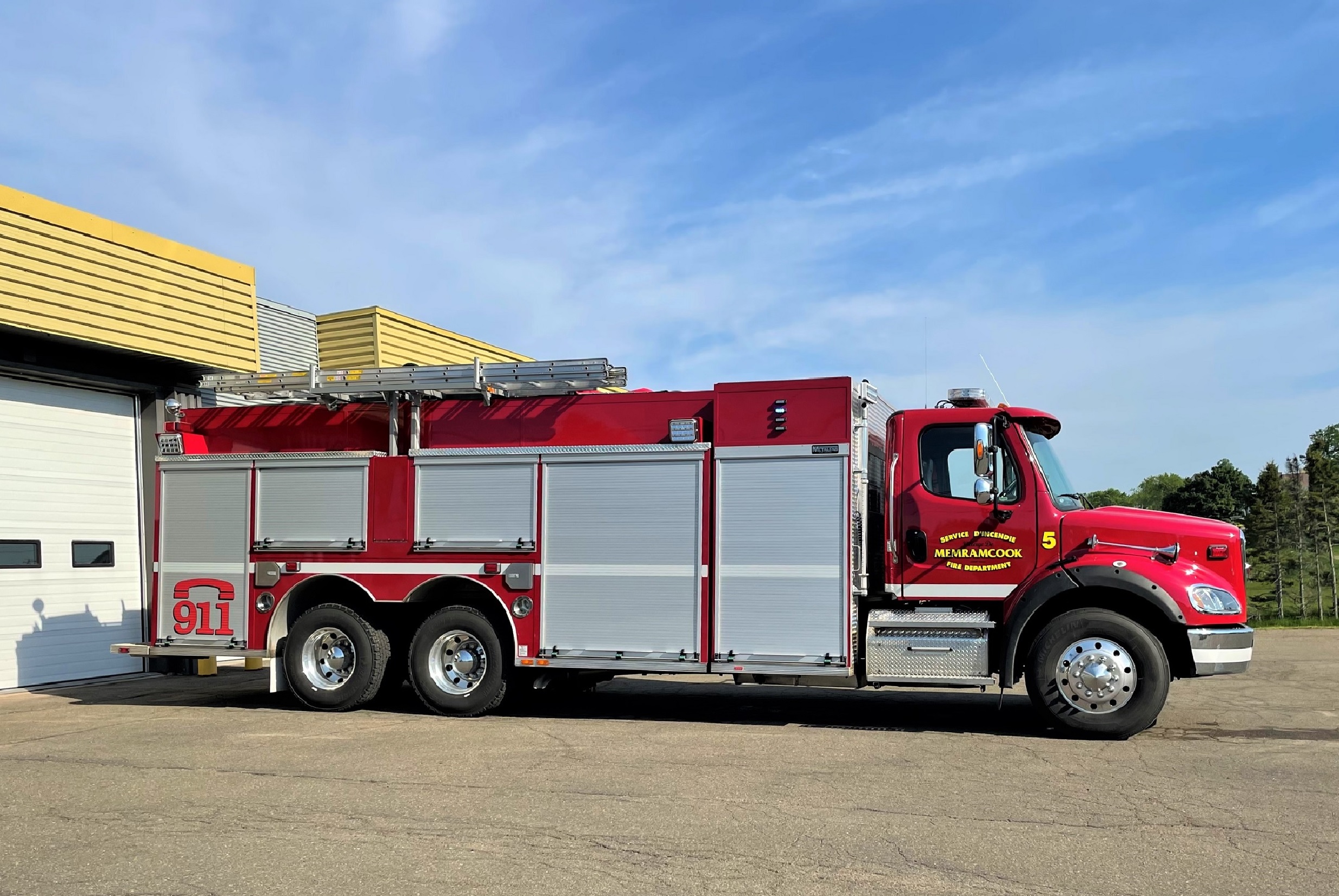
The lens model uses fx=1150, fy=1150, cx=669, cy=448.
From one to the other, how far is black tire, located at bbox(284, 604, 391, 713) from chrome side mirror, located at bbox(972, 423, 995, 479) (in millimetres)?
5610

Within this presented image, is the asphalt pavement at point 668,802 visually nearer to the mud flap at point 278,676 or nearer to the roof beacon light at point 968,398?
the mud flap at point 278,676

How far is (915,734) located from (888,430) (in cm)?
252

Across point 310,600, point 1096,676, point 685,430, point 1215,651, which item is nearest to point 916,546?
point 1096,676

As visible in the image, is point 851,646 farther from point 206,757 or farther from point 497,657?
point 206,757

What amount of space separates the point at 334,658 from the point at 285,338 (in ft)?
31.3

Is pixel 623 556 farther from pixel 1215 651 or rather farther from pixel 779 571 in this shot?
pixel 1215 651

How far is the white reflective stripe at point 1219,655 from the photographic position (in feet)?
28.6

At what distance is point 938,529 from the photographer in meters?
9.51

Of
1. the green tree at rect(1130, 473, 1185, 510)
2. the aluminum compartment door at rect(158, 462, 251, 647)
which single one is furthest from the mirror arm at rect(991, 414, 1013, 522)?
the green tree at rect(1130, 473, 1185, 510)

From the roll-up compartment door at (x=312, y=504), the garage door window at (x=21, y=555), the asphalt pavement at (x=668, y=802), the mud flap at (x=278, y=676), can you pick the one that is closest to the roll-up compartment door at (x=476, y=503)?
the roll-up compartment door at (x=312, y=504)

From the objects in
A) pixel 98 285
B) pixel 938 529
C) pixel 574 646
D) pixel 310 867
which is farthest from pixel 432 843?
pixel 98 285

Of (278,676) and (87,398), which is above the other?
(87,398)

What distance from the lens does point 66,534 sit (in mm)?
13727

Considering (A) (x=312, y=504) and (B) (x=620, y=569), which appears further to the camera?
(A) (x=312, y=504)
